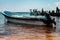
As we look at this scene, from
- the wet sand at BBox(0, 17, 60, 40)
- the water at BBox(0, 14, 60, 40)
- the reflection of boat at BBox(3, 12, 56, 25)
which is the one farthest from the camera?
the reflection of boat at BBox(3, 12, 56, 25)

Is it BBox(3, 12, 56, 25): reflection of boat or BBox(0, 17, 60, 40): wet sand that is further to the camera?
BBox(3, 12, 56, 25): reflection of boat

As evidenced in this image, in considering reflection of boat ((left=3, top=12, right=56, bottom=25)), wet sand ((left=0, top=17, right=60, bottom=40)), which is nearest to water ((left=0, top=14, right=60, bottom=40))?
wet sand ((left=0, top=17, right=60, bottom=40))

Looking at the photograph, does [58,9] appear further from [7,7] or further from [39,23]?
[7,7]

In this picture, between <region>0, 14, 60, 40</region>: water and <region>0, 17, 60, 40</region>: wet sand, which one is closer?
<region>0, 17, 60, 40</region>: wet sand

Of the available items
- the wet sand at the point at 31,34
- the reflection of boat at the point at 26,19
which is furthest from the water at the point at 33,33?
the reflection of boat at the point at 26,19

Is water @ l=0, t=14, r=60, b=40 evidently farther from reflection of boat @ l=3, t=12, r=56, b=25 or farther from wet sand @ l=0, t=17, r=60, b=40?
reflection of boat @ l=3, t=12, r=56, b=25

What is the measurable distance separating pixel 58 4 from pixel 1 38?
11.7ft

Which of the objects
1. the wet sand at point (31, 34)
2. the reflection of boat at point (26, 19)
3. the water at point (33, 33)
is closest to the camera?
the wet sand at point (31, 34)

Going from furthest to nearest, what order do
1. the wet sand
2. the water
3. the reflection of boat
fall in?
1. the reflection of boat
2. the water
3. the wet sand

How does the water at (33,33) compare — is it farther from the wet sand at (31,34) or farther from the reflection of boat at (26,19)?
the reflection of boat at (26,19)

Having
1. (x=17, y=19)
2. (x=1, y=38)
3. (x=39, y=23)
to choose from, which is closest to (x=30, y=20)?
(x=39, y=23)

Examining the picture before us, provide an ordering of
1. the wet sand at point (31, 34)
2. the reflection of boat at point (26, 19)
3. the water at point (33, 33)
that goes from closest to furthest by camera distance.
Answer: the wet sand at point (31, 34) < the water at point (33, 33) < the reflection of boat at point (26, 19)

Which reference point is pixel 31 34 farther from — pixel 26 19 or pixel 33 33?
pixel 26 19

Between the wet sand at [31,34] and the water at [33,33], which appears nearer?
the wet sand at [31,34]
